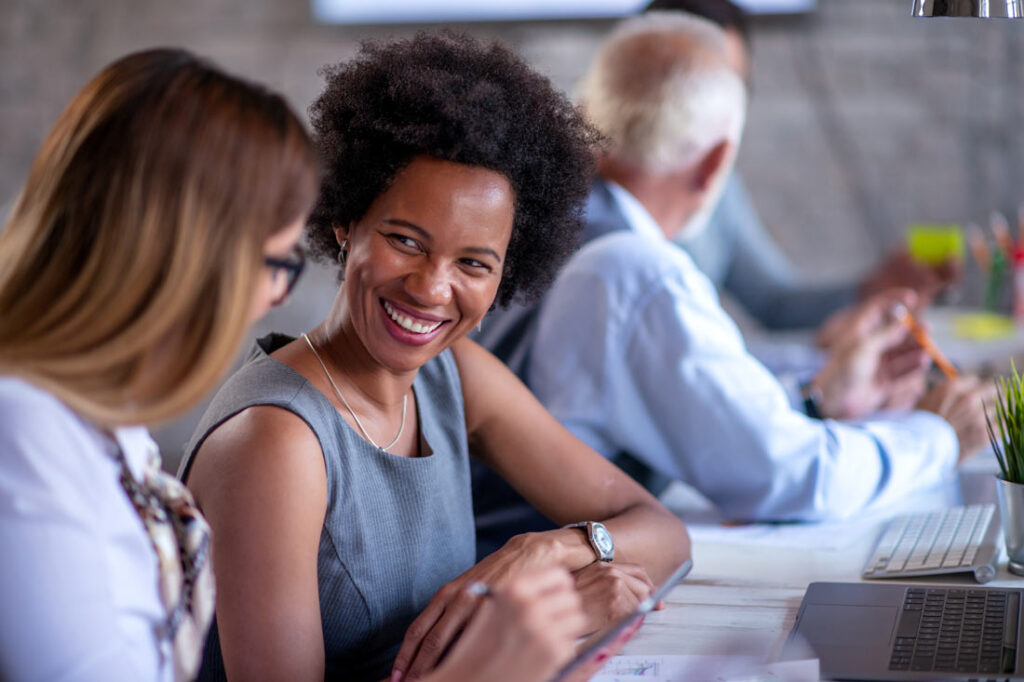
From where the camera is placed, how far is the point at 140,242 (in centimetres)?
80

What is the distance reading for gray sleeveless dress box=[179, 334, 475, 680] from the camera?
3.81 ft

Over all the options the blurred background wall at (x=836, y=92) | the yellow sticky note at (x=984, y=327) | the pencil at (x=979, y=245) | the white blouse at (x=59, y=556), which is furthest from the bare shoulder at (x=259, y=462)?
the blurred background wall at (x=836, y=92)

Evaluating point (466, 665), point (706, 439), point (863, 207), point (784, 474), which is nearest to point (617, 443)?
point (706, 439)

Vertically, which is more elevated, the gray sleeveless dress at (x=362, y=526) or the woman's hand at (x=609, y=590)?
the gray sleeveless dress at (x=362, y=526)

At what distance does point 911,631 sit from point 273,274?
0.76 metres

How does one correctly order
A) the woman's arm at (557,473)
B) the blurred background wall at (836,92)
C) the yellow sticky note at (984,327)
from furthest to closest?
the blurred background wall at (836,92)
the yellow sticky note at (984,327)
the woman's arm at (557,473)

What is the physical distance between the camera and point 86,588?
29.9 inches

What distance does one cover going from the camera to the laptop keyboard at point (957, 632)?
1061mm

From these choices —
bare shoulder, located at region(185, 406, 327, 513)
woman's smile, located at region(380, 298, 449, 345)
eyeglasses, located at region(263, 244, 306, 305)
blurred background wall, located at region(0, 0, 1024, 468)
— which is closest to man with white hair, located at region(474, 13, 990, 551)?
woman's smile, located at region(380, 298, 449, 345)

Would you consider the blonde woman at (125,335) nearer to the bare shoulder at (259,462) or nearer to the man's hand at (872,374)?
the bare shoulder at (259,462)

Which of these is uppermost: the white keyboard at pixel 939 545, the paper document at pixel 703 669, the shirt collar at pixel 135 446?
the shirt collar at pixel 135 446

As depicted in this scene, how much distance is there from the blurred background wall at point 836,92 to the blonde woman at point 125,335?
305 cm

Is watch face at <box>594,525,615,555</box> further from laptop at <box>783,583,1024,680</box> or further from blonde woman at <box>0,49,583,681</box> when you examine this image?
blonde woman at <box>0,49,583,681</box>

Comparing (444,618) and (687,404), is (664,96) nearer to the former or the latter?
(687,404)
